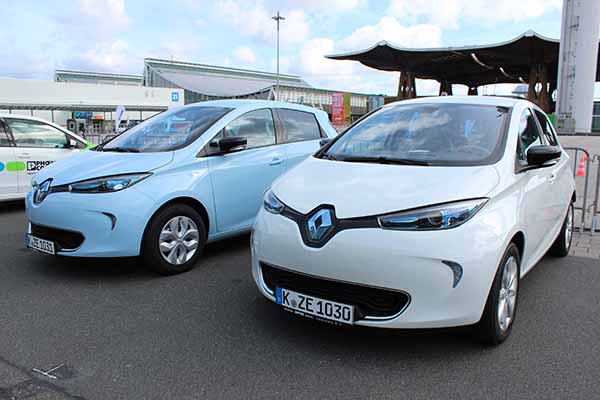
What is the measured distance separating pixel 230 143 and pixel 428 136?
1.99 meters

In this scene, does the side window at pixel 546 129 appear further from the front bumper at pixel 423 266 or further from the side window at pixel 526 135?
the front bumper at pixel 423 266

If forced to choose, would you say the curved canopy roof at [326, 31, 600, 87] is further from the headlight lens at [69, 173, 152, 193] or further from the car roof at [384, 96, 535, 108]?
the headlight lens at [69, 173, 152, 193]

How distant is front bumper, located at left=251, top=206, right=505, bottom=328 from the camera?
269 centimetres

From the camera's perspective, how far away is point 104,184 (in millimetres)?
4289

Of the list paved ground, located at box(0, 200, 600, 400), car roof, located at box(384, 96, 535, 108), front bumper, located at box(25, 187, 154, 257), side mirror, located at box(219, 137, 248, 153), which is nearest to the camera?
paved ground, located at box(0, 200, 600, 400)

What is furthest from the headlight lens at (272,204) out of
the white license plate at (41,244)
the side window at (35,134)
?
the side window at (35,134)

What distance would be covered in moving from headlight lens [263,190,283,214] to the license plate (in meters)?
0.51

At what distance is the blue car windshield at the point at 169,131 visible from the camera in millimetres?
4953

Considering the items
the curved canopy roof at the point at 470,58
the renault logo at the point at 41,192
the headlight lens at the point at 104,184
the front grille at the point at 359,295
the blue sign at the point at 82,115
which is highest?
the curved canopy roof at the point at 470,58

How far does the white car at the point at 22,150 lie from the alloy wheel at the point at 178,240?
447cm

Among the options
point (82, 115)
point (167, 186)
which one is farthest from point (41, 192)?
point (82, 115)

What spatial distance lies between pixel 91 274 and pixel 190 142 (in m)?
1.54

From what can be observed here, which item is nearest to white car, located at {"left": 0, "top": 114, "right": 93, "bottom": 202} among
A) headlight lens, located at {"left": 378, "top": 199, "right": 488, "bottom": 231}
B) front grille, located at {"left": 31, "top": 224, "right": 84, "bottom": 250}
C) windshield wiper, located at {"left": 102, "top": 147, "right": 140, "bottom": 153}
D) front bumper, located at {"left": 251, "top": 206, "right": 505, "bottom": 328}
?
windshield wiper, located at {"left": 102, "top": 147, "right": 140, "bottom": 153}

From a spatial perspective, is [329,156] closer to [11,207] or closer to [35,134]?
[35,134]
